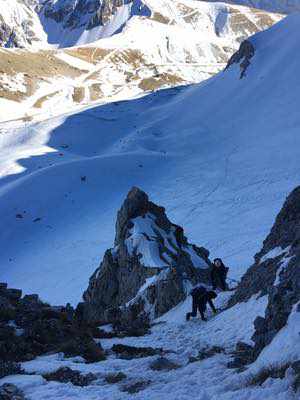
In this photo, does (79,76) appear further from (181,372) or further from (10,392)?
(10,392)

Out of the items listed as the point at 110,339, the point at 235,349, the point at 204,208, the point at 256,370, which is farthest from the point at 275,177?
the point at 256,370

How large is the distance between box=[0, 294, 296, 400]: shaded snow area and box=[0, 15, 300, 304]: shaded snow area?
35.1 feet

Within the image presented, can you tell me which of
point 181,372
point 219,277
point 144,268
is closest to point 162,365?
point 181,372

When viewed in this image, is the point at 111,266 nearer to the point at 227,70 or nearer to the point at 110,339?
the point at 110,339

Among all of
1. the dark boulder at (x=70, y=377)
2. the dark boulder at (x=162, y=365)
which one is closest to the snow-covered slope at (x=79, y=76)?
the dark boulder at (x=162, y=365)

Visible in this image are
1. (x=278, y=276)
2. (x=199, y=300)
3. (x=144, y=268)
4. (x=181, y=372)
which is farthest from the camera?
(x=144, y=268)

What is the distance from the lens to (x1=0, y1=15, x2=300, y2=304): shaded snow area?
33.3 meters

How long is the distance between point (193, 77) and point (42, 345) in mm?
156958

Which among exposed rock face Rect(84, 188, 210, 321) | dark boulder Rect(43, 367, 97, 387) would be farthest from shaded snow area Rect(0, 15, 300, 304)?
dark boulder Rect(43, 367, 97, 387)

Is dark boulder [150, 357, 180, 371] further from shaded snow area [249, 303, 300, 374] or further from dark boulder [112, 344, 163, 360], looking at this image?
shaded snow area [249, 303, 300, 374]

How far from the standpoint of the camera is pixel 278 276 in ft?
40.2

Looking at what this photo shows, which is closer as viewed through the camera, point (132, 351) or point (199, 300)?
point (132, 351)

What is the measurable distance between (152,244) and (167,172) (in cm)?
2609

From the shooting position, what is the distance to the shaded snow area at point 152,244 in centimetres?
2156
